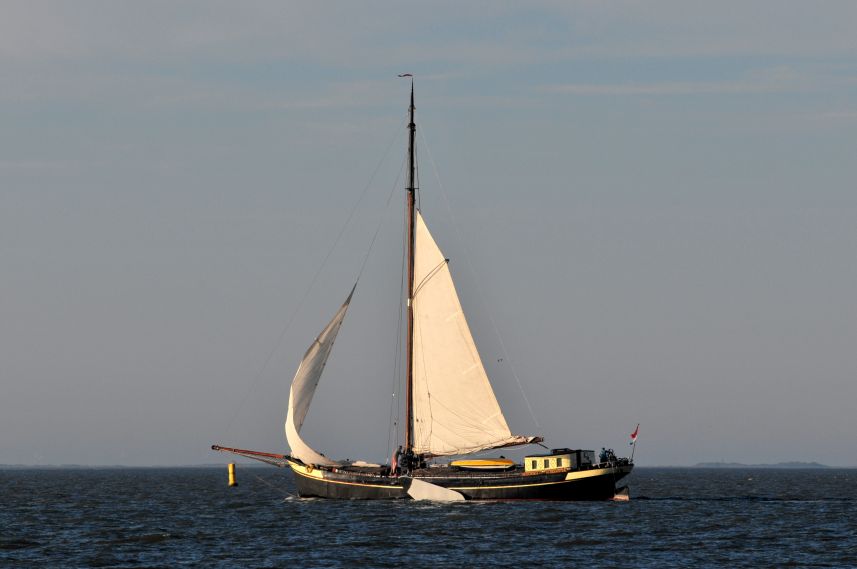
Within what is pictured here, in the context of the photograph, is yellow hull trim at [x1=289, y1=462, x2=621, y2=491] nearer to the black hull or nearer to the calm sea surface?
the black hull

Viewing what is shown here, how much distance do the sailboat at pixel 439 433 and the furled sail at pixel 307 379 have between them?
6 centimetres

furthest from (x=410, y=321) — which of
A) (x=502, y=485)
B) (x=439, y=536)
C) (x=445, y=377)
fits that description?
(x=439, y=536)

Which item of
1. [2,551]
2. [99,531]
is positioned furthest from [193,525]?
[2,551]

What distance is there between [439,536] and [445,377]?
777 inches

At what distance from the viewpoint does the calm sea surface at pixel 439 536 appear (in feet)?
175

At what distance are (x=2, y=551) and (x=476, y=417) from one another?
101 ft

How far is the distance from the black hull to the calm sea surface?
31.1 inches

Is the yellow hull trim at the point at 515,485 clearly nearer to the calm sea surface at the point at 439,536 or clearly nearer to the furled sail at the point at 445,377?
the calm sea surface at the point at 439,536

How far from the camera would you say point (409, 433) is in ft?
266

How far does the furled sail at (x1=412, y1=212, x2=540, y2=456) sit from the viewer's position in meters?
79.0

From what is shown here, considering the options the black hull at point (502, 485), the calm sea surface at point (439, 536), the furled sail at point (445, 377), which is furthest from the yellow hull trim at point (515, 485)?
the furled sail at point (445, 377)

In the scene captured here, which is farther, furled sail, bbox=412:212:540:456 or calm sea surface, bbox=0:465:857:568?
furled sail, bbox=412:212:540:456

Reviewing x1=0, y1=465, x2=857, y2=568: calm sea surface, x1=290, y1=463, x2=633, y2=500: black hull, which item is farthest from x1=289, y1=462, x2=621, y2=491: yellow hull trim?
x1=0, y1=465, x2=857, y2=568: calm sea surface

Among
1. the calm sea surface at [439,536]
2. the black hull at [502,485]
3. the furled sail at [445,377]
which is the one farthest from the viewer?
the furled sail at [445,377]
